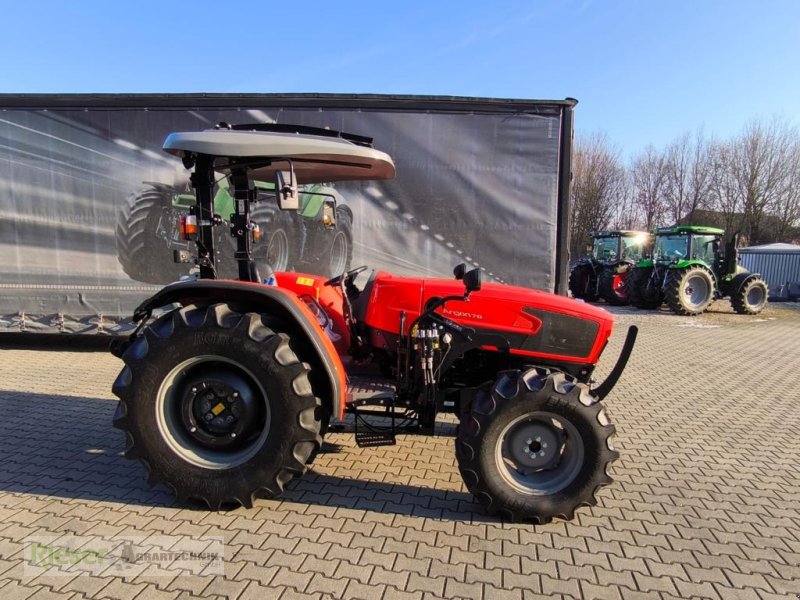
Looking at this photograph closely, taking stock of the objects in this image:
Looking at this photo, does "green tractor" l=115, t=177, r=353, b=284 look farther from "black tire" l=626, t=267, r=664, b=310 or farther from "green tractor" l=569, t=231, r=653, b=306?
"green tractor" l=569, t=231, r=653, b=306

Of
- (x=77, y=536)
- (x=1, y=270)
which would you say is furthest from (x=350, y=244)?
(x=1, y=270)

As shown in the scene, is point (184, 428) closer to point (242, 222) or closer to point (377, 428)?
point (377, 428)

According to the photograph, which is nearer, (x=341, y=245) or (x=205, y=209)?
(x=205, y=209)

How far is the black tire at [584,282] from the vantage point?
1580 cm

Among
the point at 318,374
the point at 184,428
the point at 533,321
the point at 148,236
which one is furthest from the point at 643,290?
the point at 184,428

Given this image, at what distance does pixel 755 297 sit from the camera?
12.8 m

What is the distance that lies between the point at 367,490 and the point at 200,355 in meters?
1.31

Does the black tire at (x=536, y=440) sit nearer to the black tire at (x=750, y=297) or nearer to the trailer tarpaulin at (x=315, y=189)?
the trailer tarpaulin at (x=315, y=189)

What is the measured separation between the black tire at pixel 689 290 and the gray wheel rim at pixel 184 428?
476 inches

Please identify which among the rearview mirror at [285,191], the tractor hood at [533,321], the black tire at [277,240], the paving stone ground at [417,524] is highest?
the rearview mirror at [285,191]

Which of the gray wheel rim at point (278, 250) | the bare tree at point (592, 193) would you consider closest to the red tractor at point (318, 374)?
the gray wheel rim at point (278, 250)

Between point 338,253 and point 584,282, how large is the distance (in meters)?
12.5

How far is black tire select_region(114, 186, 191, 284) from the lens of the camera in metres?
5.70

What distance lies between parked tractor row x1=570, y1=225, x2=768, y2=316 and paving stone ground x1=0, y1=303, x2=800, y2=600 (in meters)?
8.69
